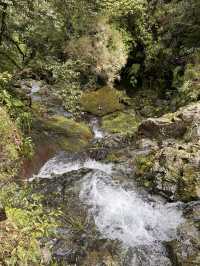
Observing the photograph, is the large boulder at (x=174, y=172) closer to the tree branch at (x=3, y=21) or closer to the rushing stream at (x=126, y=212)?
the rushing stream at (x=126, y=212)

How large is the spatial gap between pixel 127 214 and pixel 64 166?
3.39 metres

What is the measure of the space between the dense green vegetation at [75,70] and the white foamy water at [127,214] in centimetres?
149

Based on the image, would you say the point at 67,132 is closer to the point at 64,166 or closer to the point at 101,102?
the point at 64,166

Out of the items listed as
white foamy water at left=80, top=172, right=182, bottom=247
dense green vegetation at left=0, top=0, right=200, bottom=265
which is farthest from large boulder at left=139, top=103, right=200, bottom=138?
white foamy water at left=80, top=172, right=182, bottom=247

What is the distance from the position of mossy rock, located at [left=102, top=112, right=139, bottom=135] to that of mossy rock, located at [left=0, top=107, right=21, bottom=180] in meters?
6.94

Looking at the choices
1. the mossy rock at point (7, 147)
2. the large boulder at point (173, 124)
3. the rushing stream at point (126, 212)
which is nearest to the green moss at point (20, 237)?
the mossy rock at point (7, 147)

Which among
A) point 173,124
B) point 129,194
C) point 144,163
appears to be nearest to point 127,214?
point 129,194

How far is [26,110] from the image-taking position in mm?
12258

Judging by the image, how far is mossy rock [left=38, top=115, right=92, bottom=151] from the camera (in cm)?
1382

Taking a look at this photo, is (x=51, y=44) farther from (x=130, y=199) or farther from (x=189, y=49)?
(x=189, y=49)

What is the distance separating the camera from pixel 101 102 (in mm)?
18047

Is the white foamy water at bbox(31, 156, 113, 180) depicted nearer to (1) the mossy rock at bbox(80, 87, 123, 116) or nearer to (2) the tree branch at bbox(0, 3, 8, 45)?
(2) the tree branch at bbox(0, 3, 8, 45)

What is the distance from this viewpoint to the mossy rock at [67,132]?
13820 millimetres

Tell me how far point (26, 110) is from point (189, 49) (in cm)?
911
